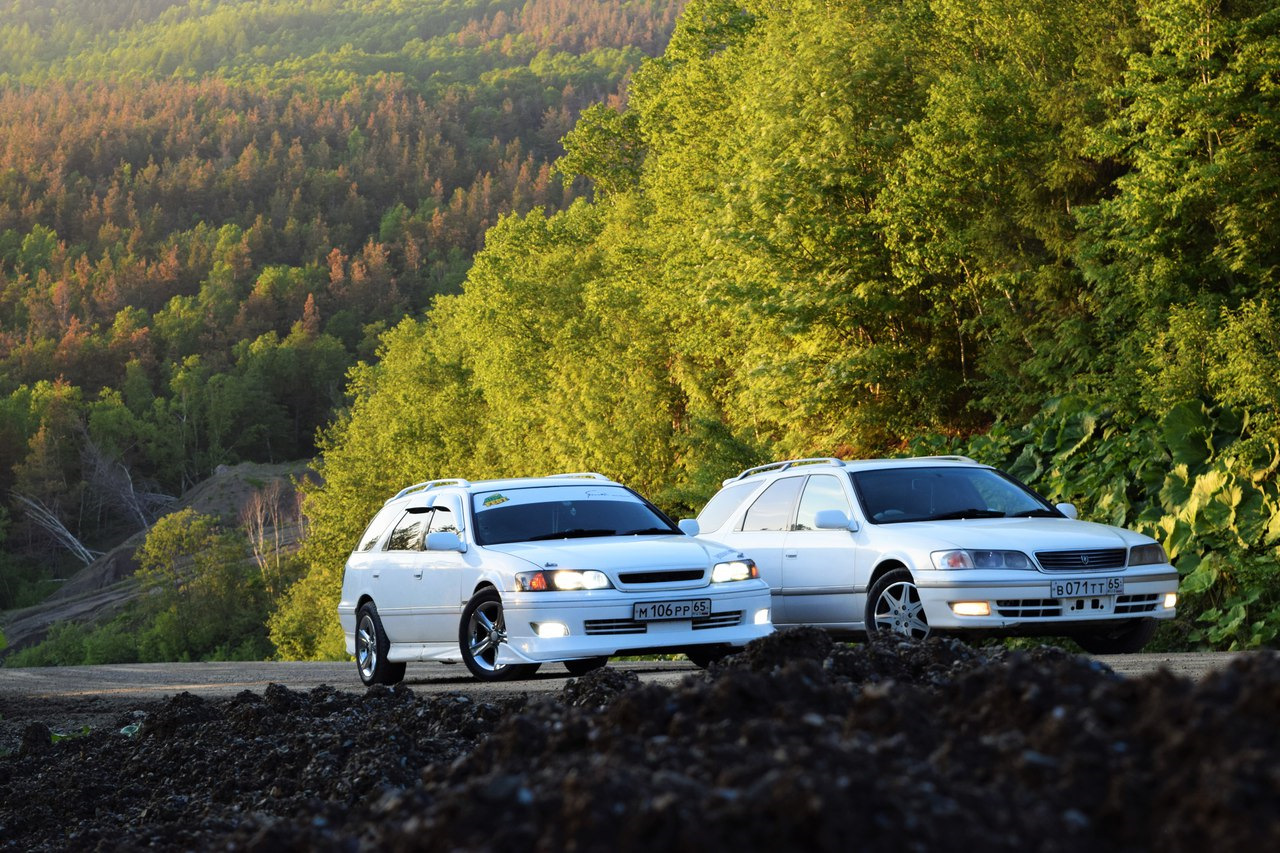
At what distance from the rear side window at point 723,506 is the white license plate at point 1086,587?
3752 millimetres

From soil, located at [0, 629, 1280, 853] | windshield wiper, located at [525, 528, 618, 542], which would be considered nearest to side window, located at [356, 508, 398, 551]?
windshield wiper, located at [525, 528, 618, 542]

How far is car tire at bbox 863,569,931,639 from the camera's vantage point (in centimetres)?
1254

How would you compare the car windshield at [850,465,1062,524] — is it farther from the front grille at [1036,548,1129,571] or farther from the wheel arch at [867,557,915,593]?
the front grille at [1036,548,1129,571]

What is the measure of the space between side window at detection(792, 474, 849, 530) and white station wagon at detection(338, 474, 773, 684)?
1.19 meters

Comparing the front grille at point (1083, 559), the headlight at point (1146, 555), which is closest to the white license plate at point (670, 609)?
the front grille at point (1083, 559)

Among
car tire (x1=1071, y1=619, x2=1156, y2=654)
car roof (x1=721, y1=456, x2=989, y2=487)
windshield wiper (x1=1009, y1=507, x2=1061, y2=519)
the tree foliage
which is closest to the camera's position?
car tire (x1=1071, y1=619, x2=1156, y2=654)

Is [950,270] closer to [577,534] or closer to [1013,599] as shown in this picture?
[577,534]

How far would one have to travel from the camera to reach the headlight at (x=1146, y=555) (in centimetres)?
1260

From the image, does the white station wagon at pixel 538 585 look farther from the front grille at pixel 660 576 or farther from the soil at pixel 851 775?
the soil at pixel 851 775

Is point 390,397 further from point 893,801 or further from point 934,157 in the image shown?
point 893,801

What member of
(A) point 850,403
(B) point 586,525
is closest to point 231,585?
Result: (A) point 850,403

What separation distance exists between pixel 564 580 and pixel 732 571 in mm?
1398

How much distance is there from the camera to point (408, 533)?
14.6 meters

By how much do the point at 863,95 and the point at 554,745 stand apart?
27.4 metres
